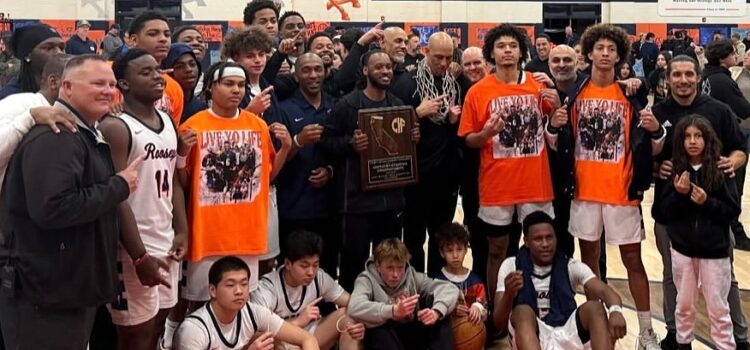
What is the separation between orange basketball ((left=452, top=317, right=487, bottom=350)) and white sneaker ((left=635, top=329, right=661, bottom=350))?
94 centimetres

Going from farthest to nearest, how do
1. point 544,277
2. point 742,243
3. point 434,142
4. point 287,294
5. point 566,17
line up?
point 566,17 < point 742,243 < point 434,142 < point 544,277 < point 287,294

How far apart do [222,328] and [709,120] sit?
9.26 feet

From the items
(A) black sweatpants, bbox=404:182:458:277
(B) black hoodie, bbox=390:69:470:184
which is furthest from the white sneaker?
(B) black hoodie, bbox=390:69:470:184

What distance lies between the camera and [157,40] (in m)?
4.09

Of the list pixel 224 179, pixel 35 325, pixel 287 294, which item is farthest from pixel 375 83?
pixel 35 325

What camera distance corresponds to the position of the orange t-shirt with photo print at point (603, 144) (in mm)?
4426

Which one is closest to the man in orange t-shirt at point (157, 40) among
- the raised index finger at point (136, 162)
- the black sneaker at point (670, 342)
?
the raised index finger at point (136, 162)

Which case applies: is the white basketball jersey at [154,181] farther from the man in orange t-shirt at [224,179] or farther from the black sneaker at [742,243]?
the black sneaker at [742,243]

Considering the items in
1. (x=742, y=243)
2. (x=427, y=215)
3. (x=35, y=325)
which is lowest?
(x=742, y=243)

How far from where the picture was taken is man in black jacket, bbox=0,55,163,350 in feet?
8.64

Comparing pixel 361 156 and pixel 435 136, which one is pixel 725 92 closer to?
pixel 435 136

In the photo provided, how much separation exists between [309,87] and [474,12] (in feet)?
56.5

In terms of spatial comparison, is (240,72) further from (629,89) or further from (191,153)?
(629,89)

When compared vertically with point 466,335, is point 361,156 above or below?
above
